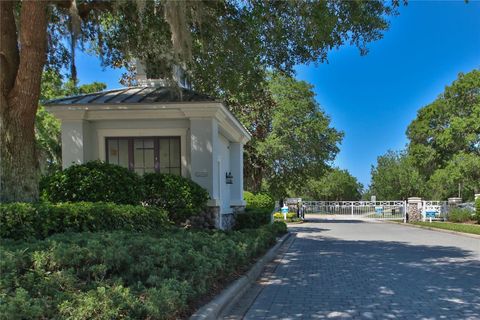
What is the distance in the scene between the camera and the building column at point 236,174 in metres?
18.5

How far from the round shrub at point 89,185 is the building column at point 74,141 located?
3166mm

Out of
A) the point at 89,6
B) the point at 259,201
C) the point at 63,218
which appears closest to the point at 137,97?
the point at 89,6

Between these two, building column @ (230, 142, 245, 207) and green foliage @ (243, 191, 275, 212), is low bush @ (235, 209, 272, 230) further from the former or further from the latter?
green foliage @ (243, 191, 275, 212)

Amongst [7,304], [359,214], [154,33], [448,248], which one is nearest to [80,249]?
[7,304]

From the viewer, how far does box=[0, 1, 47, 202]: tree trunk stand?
27.6 ft

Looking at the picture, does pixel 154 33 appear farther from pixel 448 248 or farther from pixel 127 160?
pixel 448 248

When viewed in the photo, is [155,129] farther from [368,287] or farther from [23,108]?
[368,287]

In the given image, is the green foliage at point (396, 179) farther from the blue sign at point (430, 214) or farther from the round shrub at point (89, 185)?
the round shrub at point (89, 185)

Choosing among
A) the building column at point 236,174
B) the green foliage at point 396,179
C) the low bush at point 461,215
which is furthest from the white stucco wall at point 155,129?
the green foliage at point 396,179

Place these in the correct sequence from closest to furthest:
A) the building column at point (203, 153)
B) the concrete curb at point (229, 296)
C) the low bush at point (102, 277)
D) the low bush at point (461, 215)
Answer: the low bush at point (102, 277), the concrete curb at point (229, 296), the building column at point (203, 153), the low bush at point (461, 215)

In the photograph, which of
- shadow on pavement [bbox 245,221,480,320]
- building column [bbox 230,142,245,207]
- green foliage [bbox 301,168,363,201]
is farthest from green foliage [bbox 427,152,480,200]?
green foliage [bbox 301,168,363,201]

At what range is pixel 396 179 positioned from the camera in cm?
5725

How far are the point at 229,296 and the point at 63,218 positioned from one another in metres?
2.82

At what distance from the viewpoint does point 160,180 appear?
1183cm
